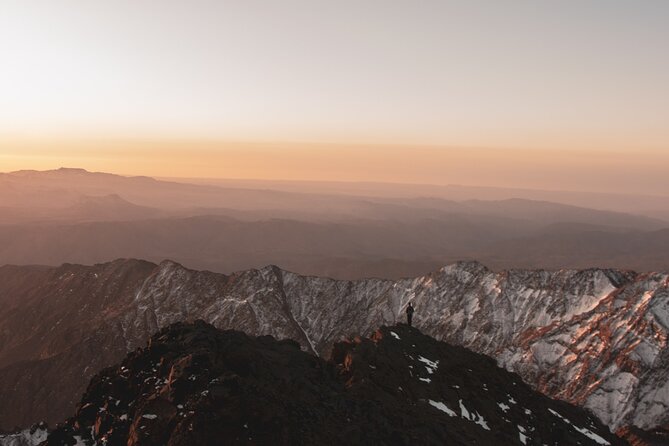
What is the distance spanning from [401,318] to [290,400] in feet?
429

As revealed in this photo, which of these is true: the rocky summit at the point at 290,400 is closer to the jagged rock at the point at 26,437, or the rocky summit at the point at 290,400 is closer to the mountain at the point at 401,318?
the jagged rock at the point at 26,437

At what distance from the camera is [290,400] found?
1332 inches

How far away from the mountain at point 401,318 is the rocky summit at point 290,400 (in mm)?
75634

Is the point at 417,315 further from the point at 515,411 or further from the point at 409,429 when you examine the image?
the point at 409,429

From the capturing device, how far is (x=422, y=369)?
166 feet

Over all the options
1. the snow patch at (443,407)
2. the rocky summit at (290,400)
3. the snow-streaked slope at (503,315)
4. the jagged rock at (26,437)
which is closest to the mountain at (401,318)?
the snow-streaked slope at (503,315)

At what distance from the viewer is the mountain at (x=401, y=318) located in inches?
4670

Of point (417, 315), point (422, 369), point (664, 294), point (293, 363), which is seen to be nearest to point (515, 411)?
point (422, 369)

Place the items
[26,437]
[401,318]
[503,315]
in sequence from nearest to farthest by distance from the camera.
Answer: [26,437] < [503,315] < [401,318]

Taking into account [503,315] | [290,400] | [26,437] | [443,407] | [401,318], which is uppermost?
[290,400]

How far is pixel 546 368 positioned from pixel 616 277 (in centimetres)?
4390

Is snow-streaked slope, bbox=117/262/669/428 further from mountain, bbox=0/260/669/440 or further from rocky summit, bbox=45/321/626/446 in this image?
rocky summit, bbox=45/321/626/446

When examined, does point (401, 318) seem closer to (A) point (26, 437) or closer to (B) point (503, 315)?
(B) point (503, 315)

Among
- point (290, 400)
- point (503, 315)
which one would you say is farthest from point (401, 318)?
point (290, 400)
